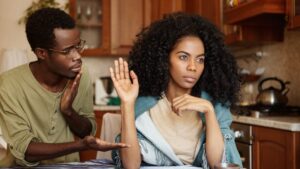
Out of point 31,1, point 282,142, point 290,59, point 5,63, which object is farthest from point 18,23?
point 282,142

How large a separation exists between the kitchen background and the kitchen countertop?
1.58 feet

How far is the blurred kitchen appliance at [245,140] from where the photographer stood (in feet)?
8.14

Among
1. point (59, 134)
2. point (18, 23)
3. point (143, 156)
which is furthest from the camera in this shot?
point (18, 23)

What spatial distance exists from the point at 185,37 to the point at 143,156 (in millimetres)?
404

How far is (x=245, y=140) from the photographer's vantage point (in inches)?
99.1

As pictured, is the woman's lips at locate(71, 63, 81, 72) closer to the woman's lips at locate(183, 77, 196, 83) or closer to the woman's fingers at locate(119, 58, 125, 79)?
the woman's fingers at locate(119, 58, 125, 79)

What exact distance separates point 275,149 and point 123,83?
136 cm

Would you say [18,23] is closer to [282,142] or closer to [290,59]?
[290,59]

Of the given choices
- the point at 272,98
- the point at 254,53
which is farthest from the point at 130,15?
the point at 272,98

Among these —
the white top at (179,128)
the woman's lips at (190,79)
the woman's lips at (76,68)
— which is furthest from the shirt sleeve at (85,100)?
the woman's lips at (190,79)

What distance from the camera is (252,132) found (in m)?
2.45

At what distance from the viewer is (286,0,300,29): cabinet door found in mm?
2359

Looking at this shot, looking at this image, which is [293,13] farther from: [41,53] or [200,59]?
[41,53]

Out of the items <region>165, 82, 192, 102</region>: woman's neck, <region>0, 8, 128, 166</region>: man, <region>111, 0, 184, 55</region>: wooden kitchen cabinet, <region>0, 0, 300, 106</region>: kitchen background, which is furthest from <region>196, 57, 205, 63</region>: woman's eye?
<region>111, 0, 184, 55</region>: wooden kitchen cabinet
